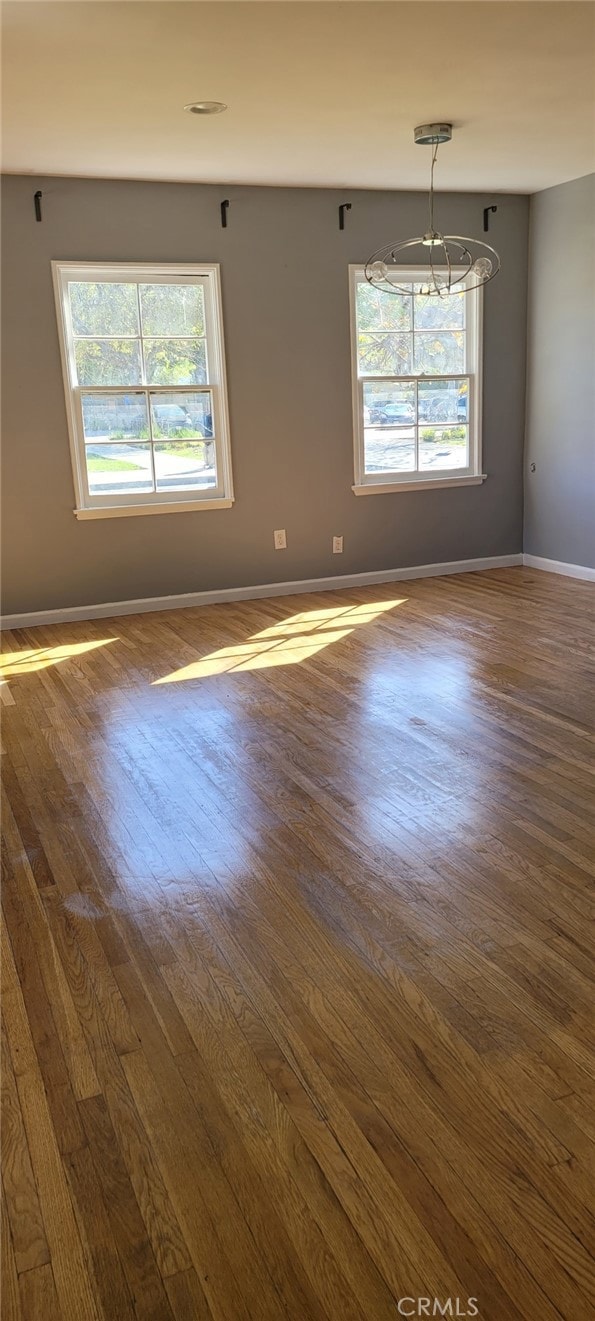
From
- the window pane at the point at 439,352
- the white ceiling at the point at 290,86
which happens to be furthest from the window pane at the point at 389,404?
the white ceiling at the point at 290,86

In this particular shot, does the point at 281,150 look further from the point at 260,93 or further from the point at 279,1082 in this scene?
the point at 279,1082

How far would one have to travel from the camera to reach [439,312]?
265 inches

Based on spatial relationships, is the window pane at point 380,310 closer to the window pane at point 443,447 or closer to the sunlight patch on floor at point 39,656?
the window pane at point 443,447

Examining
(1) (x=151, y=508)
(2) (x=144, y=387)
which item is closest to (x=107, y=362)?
(2) (x=144, y=387)

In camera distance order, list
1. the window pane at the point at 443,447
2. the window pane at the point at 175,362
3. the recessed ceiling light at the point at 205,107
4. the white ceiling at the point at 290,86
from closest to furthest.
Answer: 1. the white ceiling at the point at 290,86
2. the recessed ceiling light at the point at 205,107
3. the window pane at the point at 175,362
4. the window pane at the point at 443,447

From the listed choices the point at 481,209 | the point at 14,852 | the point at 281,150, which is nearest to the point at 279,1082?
the point at 14,852

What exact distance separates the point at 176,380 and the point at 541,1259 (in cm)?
544

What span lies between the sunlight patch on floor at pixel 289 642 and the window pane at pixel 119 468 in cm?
132

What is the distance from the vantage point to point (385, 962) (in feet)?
7.48

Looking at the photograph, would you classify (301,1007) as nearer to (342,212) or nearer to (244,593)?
(244,593)

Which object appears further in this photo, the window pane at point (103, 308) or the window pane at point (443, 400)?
the window pane at point (443, 400)

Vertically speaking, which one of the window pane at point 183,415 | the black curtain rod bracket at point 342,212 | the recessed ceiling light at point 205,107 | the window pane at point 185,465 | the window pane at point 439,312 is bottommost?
the window pane at point 185,465

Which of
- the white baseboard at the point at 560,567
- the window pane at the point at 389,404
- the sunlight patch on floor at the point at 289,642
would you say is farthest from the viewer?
the white baseboard at the point at 560,567

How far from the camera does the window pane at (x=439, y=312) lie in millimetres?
6652
